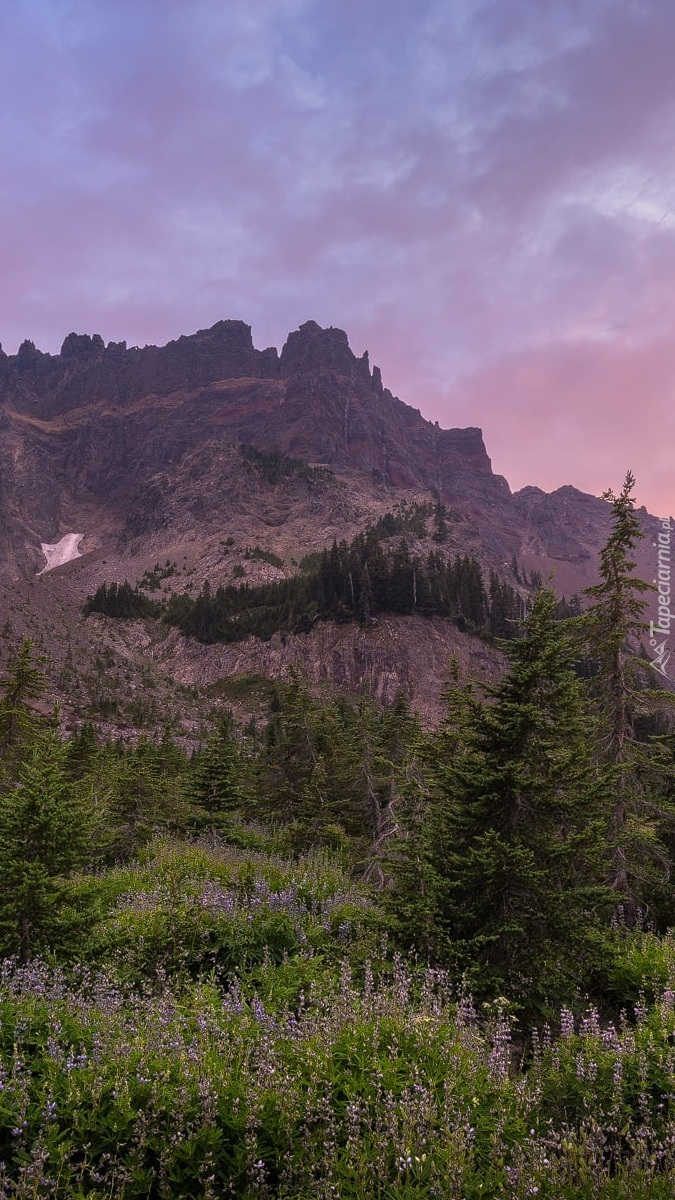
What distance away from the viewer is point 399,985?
6555 mm

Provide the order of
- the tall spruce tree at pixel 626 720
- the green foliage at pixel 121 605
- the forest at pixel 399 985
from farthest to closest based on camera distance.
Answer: the green foliage at pixel 121 605 → the tall spruce tree at pixel 626 720 → the forest at pixel 399 985

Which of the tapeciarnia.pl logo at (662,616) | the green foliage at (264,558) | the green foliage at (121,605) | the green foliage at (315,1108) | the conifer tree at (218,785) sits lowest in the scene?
the conifer tree at (218,785)

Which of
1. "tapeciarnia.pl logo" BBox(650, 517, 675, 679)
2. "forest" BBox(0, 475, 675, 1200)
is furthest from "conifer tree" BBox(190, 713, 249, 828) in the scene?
"tapeciarnia.pl logo" BBox(650, 517, 675, 679)

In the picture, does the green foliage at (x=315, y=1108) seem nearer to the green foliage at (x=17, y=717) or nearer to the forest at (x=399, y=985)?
the forest at (x=399, y=985)

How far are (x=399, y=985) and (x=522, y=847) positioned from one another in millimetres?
3352

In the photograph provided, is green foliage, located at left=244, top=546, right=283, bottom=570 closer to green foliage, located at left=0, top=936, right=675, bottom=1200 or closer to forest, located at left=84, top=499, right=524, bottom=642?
forest, located at left=84, top=499, right=524, bottom=642

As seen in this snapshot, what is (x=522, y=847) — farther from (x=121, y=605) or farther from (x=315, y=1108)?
(x=121, y=605)

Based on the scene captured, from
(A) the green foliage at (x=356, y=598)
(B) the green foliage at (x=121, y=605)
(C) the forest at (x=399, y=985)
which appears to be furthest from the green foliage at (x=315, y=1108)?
(B) the green foliage at (x=121, y=605)

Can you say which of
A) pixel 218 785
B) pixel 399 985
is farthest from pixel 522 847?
pixel 218 785

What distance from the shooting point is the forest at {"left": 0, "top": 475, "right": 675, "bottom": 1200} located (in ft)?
13.1

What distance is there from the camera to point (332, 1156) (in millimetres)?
3793

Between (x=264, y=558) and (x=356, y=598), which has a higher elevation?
(x=264, y=558)

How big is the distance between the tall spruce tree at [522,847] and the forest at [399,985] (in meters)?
0.05

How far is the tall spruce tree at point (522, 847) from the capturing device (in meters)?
8.83
